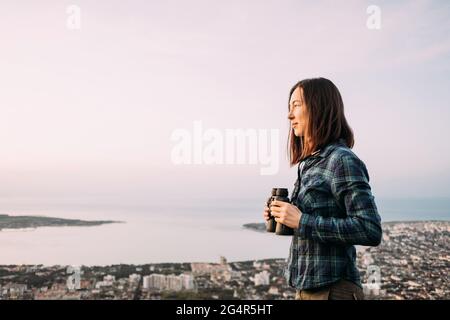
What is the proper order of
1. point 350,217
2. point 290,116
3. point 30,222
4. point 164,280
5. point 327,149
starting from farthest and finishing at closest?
point 30,222
point 164,280
point 290,116
point 327,149
point 350,217

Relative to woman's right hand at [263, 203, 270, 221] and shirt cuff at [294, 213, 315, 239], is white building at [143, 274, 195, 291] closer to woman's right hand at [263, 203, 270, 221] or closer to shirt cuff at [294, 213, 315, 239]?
woman's right hand at [263, 203, 270, 221]

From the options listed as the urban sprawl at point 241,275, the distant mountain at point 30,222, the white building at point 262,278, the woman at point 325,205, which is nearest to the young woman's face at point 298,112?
the woman at point 325,205

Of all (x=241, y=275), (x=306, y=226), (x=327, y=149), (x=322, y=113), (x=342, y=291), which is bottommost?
(x=241, y=275)

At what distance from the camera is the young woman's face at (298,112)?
59.8 inches

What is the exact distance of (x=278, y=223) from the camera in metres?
1.47

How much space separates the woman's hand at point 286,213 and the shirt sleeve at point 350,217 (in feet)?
0.06

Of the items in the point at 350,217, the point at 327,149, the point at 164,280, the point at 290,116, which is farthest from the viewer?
the point at 164,280

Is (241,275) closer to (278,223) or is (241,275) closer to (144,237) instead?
(144,237)

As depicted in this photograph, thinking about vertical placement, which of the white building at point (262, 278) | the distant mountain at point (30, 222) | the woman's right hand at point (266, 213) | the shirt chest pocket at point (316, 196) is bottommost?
the white building at point (262, 278)

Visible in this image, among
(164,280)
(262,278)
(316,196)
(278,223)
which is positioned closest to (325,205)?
(316,196)

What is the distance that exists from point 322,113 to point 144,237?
11.2 m

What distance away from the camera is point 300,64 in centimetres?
1111

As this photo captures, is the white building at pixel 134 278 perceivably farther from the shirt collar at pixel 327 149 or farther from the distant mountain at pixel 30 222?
the shirt collar at pixel 327 149

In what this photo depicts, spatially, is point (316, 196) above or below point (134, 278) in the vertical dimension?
above
